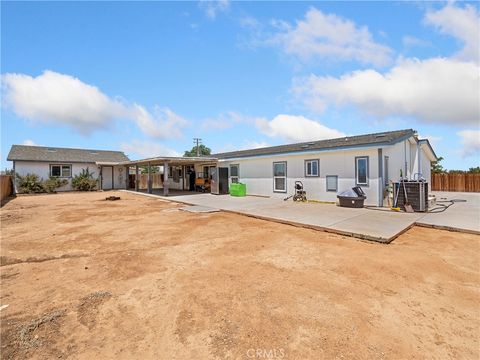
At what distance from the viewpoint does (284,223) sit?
8.19 metres

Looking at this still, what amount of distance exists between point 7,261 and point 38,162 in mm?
21703

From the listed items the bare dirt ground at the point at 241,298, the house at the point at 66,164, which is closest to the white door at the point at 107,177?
the house at the point at 66,164

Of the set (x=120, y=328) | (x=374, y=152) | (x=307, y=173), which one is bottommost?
(x=120, y=328)

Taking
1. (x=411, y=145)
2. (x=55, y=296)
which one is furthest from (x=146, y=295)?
(x=411, y=145)

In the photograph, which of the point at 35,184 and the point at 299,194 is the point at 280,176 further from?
the point at 35,184

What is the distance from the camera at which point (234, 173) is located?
1805 cm

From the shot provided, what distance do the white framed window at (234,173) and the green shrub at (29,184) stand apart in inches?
641

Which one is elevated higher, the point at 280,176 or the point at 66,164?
the point at 66,164

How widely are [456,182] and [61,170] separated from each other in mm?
33309

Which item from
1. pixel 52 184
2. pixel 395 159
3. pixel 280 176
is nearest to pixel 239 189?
pixel 280 176

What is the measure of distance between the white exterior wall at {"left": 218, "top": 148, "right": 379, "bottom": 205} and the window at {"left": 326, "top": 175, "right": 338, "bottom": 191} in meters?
0.15

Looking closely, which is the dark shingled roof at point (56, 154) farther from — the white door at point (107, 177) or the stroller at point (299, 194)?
the stroller at point (299, 194)

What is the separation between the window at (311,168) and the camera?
516 inches

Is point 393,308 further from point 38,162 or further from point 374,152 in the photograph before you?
point 38,162
